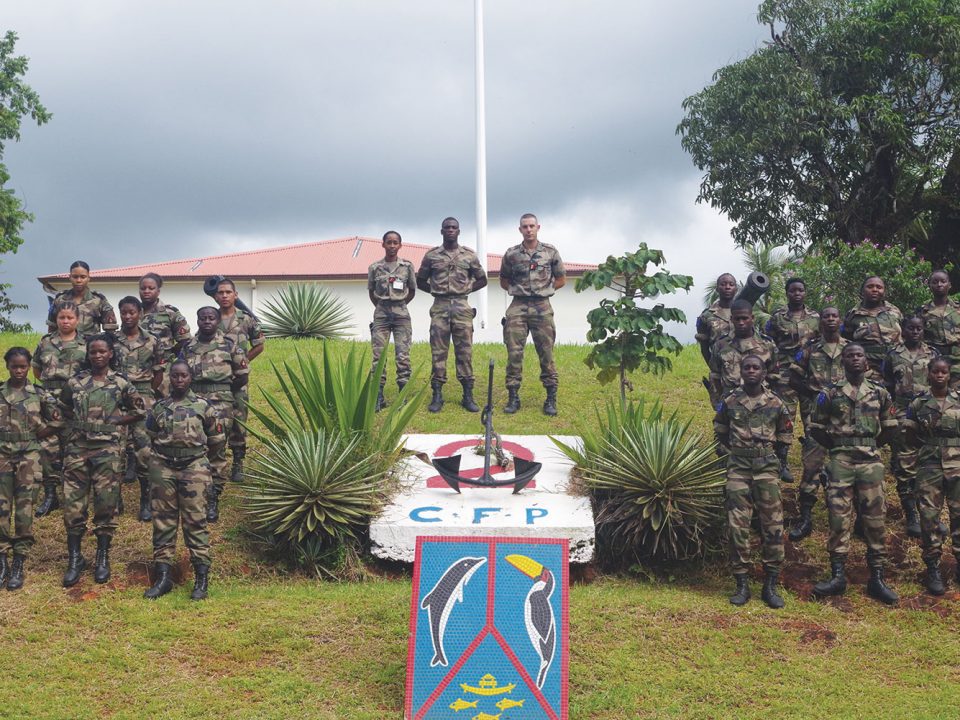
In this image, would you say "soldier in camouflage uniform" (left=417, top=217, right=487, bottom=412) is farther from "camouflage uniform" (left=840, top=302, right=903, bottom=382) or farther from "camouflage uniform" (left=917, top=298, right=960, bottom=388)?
"camouflage uniform" (left=917, top=298, right=960, bottom=388)

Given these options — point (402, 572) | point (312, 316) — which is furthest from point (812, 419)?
point (312, 316)

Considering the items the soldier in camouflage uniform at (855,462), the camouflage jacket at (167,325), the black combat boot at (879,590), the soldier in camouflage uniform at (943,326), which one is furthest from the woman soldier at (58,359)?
the soldier in camouflage uniform at (943,326)

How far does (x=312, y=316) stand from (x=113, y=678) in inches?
525

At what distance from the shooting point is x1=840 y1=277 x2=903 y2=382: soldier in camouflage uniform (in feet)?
36.5

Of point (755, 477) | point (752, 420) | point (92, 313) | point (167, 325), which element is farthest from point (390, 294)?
point (755, 477)

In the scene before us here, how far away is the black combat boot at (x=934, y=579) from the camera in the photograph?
9125 millimetres

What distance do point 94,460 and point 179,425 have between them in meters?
0.96

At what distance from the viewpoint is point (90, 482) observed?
29.8 feet

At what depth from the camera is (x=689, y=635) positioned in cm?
824

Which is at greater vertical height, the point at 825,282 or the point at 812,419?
the point at 825,282

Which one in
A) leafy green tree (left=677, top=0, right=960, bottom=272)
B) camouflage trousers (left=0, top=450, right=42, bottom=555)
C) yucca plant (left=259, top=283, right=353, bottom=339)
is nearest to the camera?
camouflage trousers (left=0, top=450, right=42, bottom=555)

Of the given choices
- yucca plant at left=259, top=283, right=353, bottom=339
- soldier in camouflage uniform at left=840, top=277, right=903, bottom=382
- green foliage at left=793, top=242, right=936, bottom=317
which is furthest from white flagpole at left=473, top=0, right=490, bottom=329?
soldier in camouflage uniform at left=840, top=277, right=903, bottom=382

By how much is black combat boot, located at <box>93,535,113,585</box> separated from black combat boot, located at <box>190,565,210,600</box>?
832 millimetres

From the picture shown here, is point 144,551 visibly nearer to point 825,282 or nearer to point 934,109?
point 825,282
